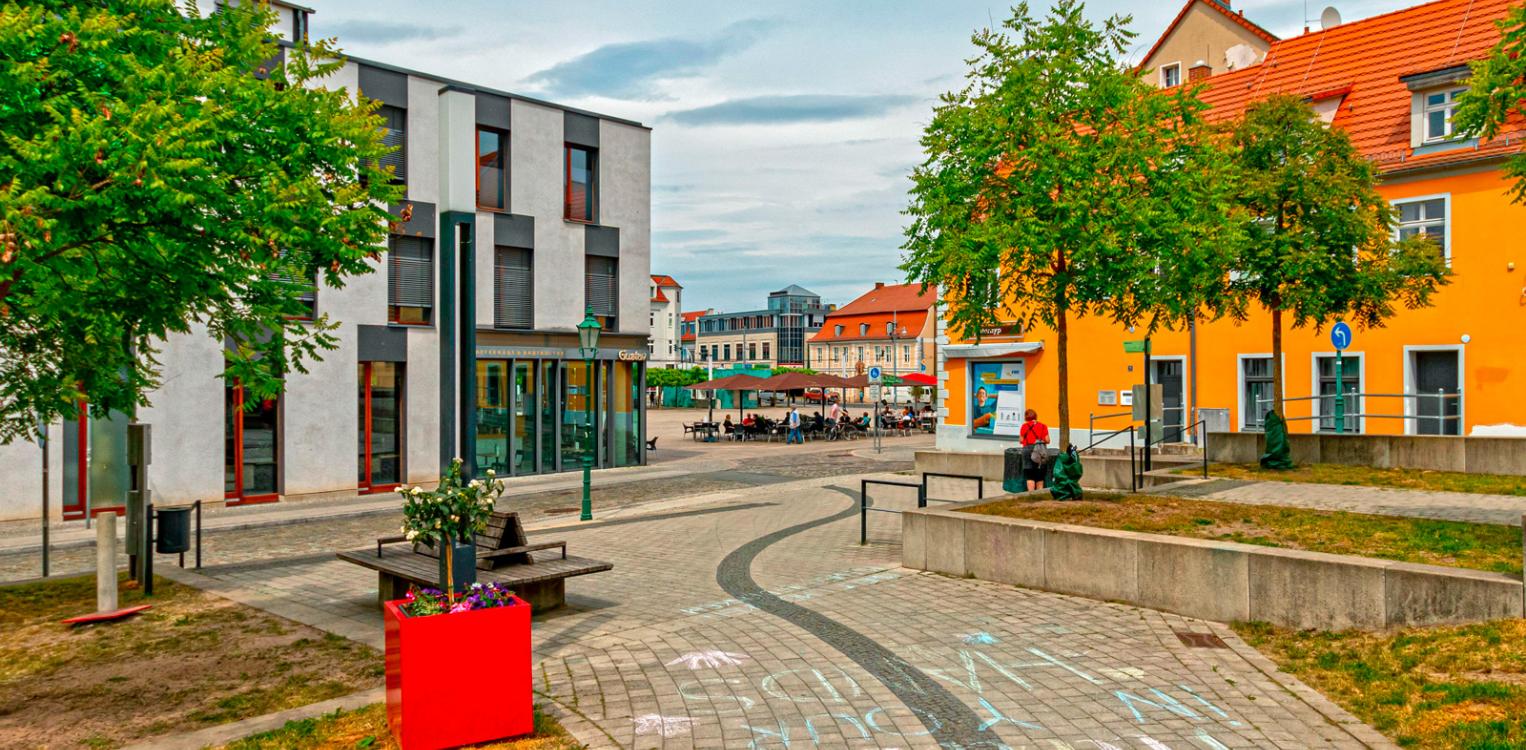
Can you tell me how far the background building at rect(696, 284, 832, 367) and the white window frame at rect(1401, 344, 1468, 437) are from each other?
9765 centimetres

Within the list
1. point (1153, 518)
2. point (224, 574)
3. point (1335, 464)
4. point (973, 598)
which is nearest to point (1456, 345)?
point (1335, 464)

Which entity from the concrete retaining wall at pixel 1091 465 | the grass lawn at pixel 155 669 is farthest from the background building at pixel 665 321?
the grass lawn at pixel 155 669

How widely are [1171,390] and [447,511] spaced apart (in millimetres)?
25593

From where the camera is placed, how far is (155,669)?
7707 millimetres

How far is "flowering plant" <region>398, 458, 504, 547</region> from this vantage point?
630cm

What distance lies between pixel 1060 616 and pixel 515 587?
16.2 feet

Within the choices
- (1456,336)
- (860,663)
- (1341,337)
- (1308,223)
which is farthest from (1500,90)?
(1456,336)

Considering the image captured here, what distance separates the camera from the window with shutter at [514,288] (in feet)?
82.6

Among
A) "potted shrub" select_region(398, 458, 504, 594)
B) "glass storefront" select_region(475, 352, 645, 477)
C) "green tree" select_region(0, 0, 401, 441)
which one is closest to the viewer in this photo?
"potted shrub" select_region(398, 458, 504, 594)

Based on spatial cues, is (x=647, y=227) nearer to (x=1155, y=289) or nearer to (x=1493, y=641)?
(x=1155, y=289)

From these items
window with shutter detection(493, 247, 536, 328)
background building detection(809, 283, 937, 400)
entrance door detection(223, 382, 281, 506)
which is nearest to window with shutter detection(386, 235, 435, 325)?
window with shutter detection(493, 247, 536, 328)

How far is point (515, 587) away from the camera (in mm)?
9023

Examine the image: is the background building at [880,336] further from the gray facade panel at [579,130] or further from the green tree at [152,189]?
the green tree at [152,189]

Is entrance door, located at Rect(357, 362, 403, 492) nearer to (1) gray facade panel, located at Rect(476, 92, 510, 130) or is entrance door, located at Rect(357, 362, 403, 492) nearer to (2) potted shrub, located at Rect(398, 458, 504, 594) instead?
(1) gray facade panel, located at Rect(476, 92, 510, 130)
